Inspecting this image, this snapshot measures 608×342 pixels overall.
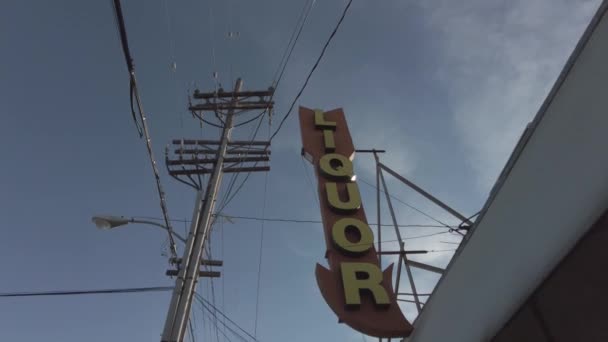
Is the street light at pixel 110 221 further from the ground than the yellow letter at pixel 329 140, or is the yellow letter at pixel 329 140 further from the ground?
the yellow letter at pixel 329 140

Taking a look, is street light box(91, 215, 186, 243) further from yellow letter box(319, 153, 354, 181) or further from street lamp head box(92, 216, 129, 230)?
yellow letter box(319, 153, 354, 181)

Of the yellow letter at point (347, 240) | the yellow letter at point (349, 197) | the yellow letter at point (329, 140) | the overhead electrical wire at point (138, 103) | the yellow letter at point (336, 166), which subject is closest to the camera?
the overhead electrical wire at point (138, 103)

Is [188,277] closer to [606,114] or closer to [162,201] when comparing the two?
[162,201]

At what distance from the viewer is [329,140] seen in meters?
9.70

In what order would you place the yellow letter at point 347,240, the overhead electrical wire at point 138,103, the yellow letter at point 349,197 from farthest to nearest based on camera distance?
the yellow letter at point 349,197 < the yellow letter at point 347,240 < the overhead electrical wire at point 138,103

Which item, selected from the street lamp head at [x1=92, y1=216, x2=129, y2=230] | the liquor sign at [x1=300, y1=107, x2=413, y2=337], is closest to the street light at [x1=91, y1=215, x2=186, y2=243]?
the street lamp head at [x1=92, y1=216, x2=129, y2=230]

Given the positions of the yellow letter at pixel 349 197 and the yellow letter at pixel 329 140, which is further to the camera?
the yellow letter at pixel 329 140

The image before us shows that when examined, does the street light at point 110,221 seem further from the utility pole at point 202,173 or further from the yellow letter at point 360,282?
the yellow letter at point 360,282

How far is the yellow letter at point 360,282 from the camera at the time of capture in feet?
20.7

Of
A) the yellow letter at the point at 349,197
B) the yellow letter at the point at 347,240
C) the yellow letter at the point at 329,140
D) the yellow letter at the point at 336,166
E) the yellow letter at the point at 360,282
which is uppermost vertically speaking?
the yellow letter at the point at 329,140

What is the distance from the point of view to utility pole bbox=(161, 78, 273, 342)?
241 inches

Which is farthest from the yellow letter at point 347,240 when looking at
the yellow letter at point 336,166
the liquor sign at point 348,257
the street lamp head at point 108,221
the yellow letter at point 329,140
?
the street lamp head at point 108,221

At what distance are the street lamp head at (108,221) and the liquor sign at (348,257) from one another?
398 centimetres

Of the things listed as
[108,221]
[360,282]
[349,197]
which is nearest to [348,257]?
[360,282]
